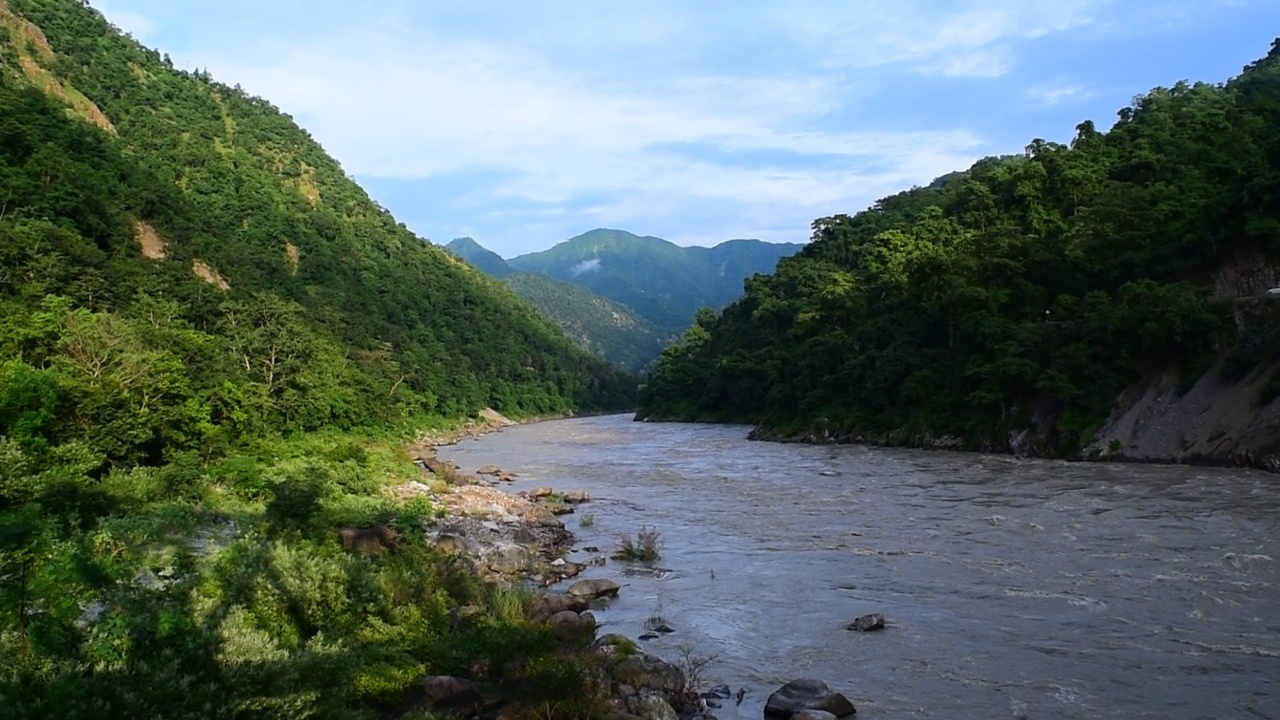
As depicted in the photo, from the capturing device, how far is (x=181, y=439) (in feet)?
75.3

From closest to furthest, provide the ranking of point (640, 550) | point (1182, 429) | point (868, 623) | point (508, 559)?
point (868, 623)
point (508, 559)
point (640, 550)
point (1182, 429)

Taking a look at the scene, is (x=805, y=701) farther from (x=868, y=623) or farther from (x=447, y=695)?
(x=447, y=695)

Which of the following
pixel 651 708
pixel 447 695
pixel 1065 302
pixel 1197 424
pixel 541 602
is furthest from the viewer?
pixel 1065 302

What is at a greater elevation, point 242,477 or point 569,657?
point 242,477

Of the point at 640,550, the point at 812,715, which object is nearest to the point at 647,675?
the point at 812,715

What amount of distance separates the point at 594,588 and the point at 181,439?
601 inches

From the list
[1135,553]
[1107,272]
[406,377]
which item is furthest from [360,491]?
[406,377]

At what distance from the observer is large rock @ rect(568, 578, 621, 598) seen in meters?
14.7

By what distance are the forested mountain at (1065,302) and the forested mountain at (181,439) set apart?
28445mm

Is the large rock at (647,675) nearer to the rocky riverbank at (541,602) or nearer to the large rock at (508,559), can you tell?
the rocky riverbank at (541,602)

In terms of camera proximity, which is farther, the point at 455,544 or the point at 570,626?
the point at 455,544

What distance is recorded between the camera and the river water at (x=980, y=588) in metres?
9.57

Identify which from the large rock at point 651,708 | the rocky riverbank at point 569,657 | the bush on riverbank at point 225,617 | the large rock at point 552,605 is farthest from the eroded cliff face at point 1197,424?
the bush on riverbank at point 225,617

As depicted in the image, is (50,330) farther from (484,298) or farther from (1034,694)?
(484,298)
